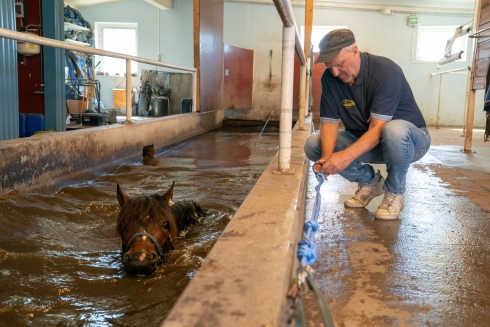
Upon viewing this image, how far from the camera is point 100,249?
8.46 ft

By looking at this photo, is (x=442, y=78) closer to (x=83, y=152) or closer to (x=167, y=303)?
(x=83, y=152)

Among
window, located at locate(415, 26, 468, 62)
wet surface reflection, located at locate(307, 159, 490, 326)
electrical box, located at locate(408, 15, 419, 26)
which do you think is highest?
electrical box, located at locate(408, 15, 419, 26)

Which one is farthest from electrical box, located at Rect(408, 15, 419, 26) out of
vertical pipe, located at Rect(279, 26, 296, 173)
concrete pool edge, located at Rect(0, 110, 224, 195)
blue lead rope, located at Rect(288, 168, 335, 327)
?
blue lead rope, located at Rect(288, 168, 335, 327)

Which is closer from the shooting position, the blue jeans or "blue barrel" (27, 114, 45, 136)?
the blue jeans

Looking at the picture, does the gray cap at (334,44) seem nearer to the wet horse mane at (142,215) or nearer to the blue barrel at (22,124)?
the wet horse mane at (142,215)

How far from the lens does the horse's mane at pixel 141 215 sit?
2107 mm

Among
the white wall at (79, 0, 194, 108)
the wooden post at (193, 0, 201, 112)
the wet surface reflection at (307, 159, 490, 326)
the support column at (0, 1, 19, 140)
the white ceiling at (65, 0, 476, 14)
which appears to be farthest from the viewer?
the white wall at (79, 0, 194, 108)

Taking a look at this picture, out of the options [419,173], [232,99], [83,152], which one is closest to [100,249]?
[83,152]

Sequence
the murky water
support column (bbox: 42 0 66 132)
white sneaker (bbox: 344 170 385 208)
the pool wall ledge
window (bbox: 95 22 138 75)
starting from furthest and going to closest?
window (bbox: 95 22 138 75)
support column (bbox: 42 0 66 132)
white sneaker (bbox: 344 170 385 208)
the murky water
the pool wall ledge

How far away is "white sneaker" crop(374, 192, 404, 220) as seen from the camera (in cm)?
280

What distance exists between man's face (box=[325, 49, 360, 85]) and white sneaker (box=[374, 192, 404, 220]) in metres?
0.76

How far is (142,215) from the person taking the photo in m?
2.13

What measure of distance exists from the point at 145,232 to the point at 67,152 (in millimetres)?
2430

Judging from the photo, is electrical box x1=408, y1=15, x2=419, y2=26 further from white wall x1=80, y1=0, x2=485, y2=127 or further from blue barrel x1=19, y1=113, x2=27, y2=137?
blue barrel x1=19, y1=113, x2=27, y2=137
